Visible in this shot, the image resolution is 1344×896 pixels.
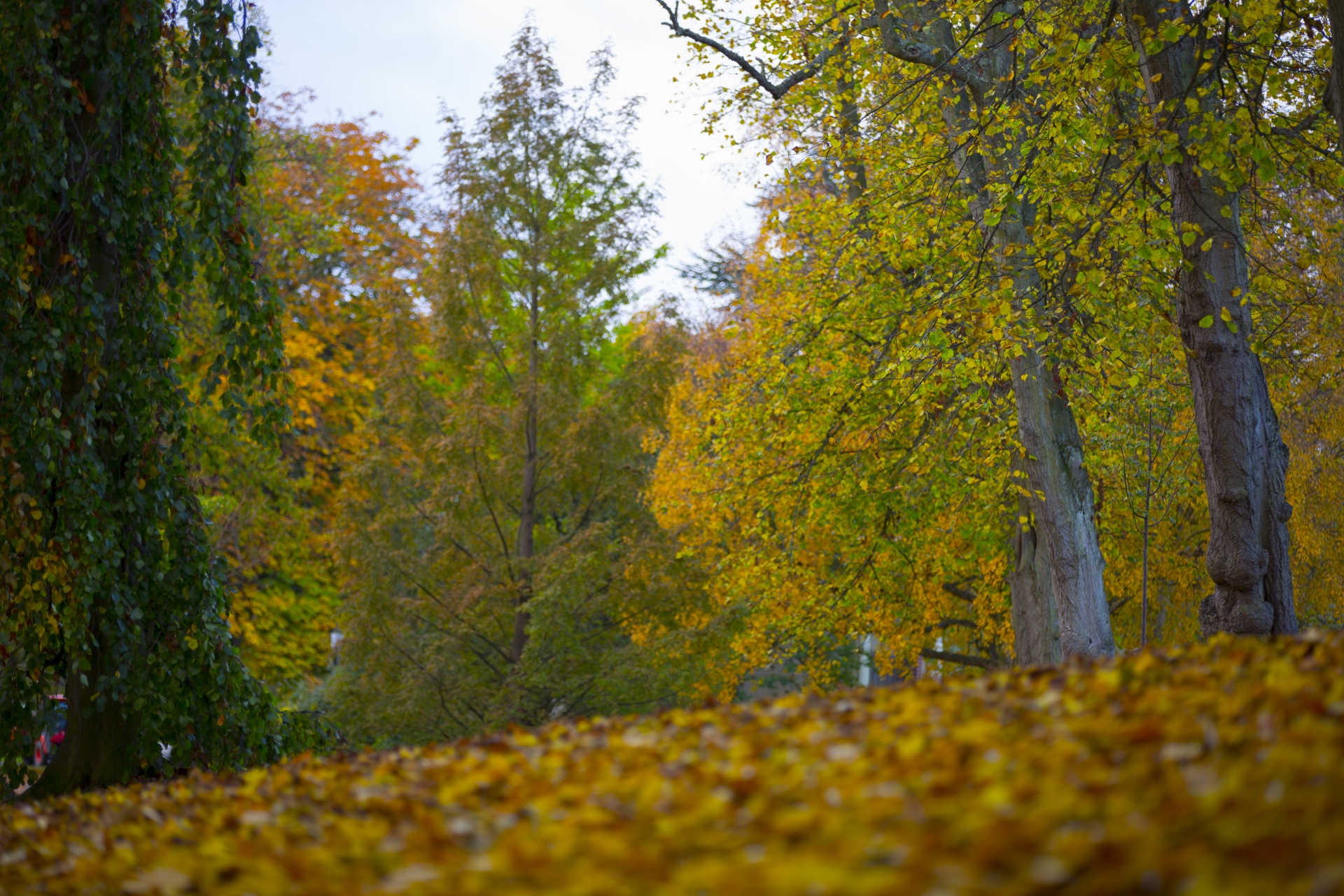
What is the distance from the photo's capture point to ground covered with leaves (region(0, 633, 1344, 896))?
4.99 ft

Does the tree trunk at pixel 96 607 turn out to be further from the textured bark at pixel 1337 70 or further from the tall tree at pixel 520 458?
the tall tree at pixel 520 458

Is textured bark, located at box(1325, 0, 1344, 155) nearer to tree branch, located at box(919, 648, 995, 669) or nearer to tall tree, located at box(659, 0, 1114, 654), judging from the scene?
tall tree, located at box(659, 0, 1114, 654)

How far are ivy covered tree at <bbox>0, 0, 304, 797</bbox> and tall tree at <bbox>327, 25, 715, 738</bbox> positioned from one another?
241 inches

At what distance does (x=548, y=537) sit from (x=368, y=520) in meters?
2.18

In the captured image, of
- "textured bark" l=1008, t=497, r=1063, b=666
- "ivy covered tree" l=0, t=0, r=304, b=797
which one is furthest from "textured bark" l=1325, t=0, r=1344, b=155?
"ivy covered tree" l=0, t=0, r=304, b=797

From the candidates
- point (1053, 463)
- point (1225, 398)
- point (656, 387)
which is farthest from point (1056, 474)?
point (656, 387)

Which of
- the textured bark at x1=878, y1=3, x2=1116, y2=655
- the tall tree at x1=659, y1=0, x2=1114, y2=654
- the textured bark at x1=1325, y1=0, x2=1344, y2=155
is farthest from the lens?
the textured bark at x1=878, y1=3, x2=1116, y2=655

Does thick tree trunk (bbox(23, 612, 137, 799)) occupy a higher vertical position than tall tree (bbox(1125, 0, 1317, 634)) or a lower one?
lower

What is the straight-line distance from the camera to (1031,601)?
1059cm

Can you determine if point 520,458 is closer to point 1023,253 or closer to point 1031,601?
point 1031,601

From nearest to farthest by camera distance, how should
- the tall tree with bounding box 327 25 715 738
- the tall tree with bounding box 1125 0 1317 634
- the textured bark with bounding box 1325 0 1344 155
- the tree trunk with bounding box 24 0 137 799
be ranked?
the textured bark with bounding box 1325 0 1344 155
the tree trunk with bounding box 24 0 137 799
the tall tree with bounding box 1125 0 1317 634
the tall tree with bounding box 327 25 715 738

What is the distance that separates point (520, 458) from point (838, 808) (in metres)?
11.4

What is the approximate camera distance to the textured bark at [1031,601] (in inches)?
397

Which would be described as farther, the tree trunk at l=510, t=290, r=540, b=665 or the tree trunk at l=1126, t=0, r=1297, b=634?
the tree trunk at l=510, t=290, r=540, b=665
